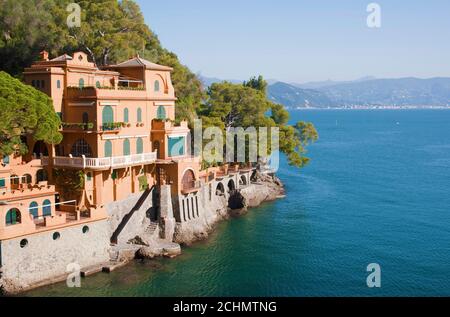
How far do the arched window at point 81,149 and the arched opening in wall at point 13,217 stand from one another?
7792mm

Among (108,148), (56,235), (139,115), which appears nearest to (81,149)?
(108,148)

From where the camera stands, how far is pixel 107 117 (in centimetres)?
4000

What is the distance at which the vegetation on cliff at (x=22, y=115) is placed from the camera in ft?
111

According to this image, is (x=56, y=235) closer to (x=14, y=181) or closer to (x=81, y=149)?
(x=14, y=181)

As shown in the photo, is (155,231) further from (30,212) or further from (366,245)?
(366,245)

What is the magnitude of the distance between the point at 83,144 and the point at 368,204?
32.9 metres

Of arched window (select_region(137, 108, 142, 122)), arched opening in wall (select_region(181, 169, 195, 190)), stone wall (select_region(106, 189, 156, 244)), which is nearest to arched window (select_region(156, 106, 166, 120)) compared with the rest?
arched window (select_region(137, 108, 142, 122))

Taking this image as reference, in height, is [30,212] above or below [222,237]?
above

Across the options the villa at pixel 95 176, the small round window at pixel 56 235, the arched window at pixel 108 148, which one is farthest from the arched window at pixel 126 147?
the small round window at pixel 56 235

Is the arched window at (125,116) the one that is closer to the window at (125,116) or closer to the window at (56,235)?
the window at (125,116)

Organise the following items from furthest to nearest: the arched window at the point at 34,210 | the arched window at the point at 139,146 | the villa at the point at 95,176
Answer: the arched window at the point at 139,146
the arched window at the point at 34,210
the villa at the point at 95,176

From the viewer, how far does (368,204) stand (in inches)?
2338

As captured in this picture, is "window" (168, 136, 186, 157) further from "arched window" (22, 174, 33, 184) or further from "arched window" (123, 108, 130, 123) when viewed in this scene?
"arched window" (22, 174, 33, 184)
